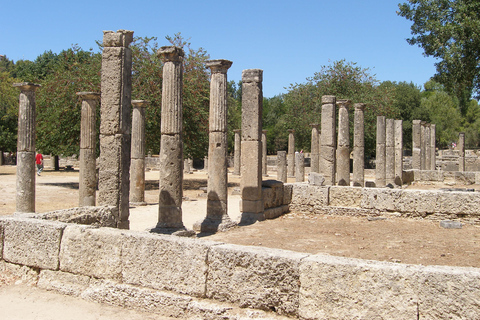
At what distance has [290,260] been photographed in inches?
171

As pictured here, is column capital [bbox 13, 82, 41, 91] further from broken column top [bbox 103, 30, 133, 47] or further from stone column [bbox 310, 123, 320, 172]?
stone column [bbox 310, 123, 320, 172]

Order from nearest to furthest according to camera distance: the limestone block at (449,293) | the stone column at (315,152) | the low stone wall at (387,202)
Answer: the limestone block at (449,293)
the low stone wall at (387,202)
the stone column at (315,152)

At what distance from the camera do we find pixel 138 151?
15.6m

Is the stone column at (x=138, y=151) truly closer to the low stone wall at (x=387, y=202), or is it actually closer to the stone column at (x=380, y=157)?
the low stone wall at (x=387, y=202)

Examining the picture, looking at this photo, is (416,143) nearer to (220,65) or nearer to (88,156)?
(220,65)

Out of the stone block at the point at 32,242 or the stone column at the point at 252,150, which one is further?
the stone column at the point at 252,150

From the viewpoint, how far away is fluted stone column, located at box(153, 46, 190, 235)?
9.62 metres

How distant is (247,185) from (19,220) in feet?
22.4

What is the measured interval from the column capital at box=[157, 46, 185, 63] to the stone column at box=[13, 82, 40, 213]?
4.11m

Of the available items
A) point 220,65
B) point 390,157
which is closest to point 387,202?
point 220,65

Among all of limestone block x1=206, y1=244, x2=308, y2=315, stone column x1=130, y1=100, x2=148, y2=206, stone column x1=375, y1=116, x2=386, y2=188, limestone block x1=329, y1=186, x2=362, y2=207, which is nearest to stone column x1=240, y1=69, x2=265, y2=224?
limestone block x1=329, y1=186, x2=362, y2=207

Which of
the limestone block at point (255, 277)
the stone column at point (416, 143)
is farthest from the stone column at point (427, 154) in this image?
the limestone block at point (255, 277)

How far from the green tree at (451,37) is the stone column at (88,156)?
13406 mm

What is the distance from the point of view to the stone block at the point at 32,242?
5.73 m
